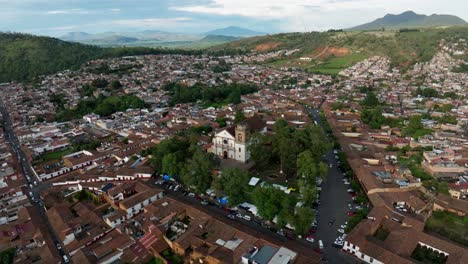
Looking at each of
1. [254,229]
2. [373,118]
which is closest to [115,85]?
[373,118]

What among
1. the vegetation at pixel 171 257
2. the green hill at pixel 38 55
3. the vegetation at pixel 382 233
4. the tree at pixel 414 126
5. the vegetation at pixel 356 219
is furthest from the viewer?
the green hill at pixel 38 55

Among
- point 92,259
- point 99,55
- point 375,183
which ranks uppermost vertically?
point 99,55

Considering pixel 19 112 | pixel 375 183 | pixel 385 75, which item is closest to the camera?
pixel 375 183

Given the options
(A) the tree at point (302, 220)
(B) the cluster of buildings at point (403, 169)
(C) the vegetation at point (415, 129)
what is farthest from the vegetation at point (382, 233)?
(C) the vegetation at point (415, 129)

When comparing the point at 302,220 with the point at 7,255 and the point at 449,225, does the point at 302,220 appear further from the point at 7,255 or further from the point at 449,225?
the point at 7,255

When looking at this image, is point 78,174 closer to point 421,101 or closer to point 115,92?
point 115,92

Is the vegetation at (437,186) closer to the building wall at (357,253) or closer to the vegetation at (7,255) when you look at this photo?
the building wall at (357,253)

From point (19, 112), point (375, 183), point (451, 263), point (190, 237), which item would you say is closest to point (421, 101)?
point (375, 183)
